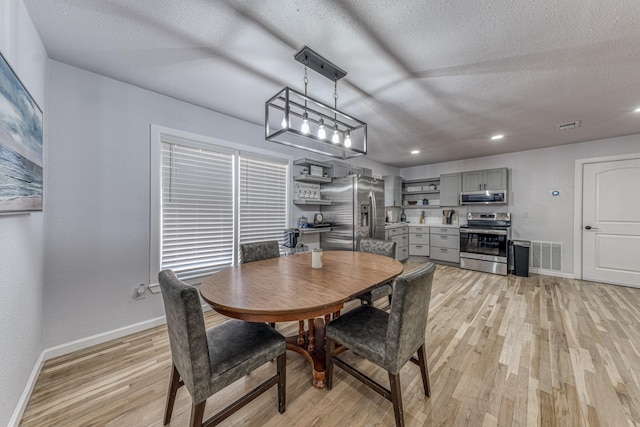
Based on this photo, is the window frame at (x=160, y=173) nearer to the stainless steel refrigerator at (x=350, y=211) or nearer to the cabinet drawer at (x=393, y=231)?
the stainless steel refrigerator at (x=350, y=211)

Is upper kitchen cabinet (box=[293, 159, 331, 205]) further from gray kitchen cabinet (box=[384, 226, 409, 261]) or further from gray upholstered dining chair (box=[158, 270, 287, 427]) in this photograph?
gray upholstered dining chair (box=[158, 270, 287, 427])

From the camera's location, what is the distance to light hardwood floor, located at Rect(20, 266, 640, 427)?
1.43 m

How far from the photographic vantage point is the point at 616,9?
4.58 feet

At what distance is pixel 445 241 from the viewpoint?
5.24 meters

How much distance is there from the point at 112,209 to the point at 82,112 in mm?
908

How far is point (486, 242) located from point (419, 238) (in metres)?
1.35

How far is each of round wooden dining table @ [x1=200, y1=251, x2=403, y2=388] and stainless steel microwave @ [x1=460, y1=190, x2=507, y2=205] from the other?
12.6 feet

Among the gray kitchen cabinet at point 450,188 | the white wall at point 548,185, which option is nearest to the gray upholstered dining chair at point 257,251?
the gray kitchen cabinet at point 450,188

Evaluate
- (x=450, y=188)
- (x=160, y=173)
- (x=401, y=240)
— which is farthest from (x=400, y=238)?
(x=160, y=173)

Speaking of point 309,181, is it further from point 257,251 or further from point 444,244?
point 444,244

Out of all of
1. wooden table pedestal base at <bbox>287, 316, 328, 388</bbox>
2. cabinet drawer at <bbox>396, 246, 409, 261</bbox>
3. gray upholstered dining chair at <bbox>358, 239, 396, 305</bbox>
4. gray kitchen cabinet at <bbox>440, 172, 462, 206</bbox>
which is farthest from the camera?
cabinet drawer at <bbox>396, 246, 409, 261</bbox>

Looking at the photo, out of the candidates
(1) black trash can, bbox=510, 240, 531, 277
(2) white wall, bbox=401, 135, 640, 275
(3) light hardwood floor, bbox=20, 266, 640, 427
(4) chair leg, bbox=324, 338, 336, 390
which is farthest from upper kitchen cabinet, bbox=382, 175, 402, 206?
(4) chair leg, bbox=324, 338, 336, 390

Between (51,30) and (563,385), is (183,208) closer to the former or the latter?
(51,30)

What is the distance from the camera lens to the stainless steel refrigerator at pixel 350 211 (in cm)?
399
